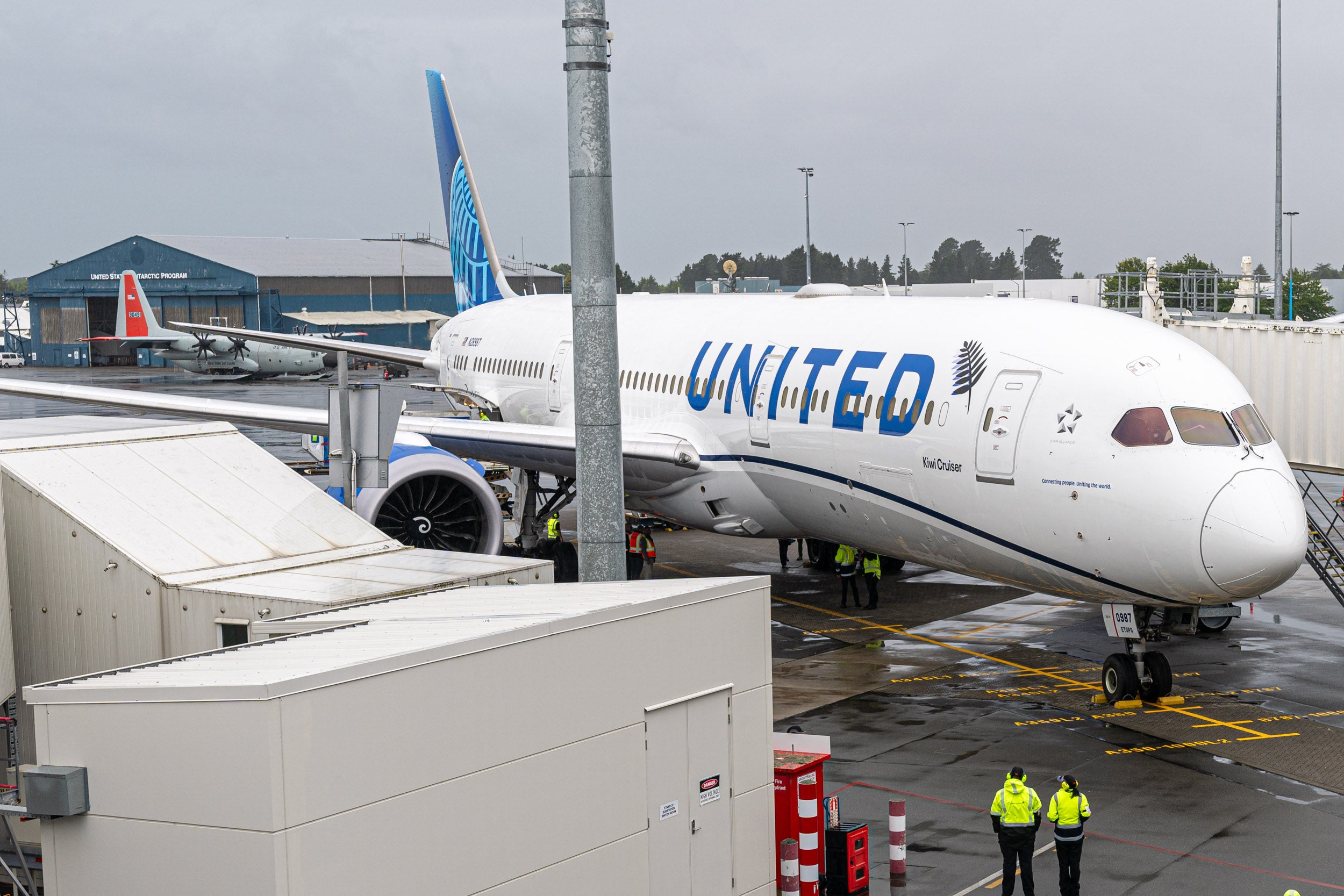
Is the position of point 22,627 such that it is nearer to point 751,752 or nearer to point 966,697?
point 751,752

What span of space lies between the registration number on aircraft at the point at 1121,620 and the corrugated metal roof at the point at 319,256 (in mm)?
98735

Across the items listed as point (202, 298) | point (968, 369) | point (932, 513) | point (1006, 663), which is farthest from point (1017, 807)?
point (202, 298)

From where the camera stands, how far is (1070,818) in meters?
11.1

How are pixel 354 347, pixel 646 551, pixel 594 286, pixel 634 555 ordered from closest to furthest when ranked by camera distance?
pixel 594 286
pixel 646 551
pixel 634 555
pixel 354 347

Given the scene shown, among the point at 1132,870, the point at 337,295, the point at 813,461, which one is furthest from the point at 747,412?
the point at 337,295

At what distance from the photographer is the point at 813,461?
17703mm

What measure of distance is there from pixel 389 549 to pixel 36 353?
106797mm

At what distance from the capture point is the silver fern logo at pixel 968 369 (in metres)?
15.6

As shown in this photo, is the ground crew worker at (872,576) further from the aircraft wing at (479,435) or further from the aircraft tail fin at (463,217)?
the aircraft tail fin at (463,217)

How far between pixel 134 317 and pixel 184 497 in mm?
77032

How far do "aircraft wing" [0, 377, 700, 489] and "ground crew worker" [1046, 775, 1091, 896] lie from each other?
9473 mm

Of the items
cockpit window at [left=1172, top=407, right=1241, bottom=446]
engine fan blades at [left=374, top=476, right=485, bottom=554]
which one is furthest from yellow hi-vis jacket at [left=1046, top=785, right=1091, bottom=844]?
engine fan blades at [left=374, top=476, right=485, bottom=554]

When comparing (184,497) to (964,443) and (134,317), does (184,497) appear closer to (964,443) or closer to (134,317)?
(964,443)

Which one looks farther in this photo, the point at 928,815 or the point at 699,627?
the point at 928,815
